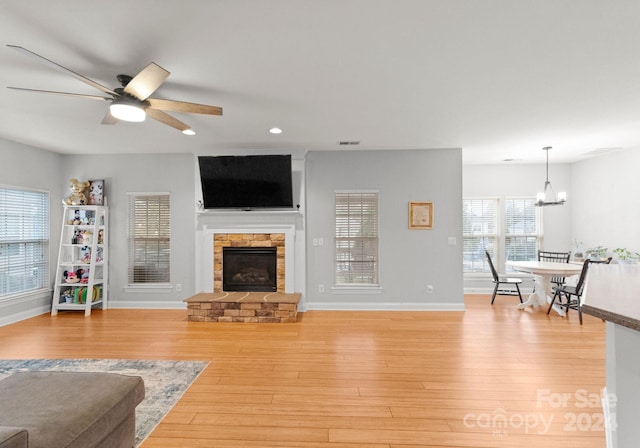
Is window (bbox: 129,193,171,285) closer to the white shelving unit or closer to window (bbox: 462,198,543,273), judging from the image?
the white shelving unit

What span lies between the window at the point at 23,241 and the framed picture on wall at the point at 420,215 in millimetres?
5852

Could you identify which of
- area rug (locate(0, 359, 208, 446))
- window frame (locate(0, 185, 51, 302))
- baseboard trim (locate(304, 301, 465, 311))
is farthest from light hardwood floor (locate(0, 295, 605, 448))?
window frame (locate(0, 185, 51, 302))

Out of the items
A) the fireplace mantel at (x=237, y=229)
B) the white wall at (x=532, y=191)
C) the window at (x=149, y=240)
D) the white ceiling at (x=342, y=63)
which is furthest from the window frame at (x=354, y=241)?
the window at (x=149, y=240)

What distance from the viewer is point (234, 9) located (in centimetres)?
179

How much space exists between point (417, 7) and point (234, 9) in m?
1.05

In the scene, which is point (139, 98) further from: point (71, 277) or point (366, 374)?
point (71, 277)

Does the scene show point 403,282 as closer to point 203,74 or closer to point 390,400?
point 390,400

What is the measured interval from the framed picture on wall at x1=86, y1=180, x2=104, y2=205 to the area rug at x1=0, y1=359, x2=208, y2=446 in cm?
272

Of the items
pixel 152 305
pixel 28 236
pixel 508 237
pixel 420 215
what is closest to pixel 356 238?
pixel 420 215

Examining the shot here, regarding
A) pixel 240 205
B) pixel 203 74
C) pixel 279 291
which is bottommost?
pixel 279 291

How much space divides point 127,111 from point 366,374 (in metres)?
2.98

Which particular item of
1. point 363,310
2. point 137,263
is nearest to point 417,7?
point 363,310

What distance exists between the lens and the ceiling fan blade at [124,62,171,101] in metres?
2.00

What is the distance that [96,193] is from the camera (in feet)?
16.9
